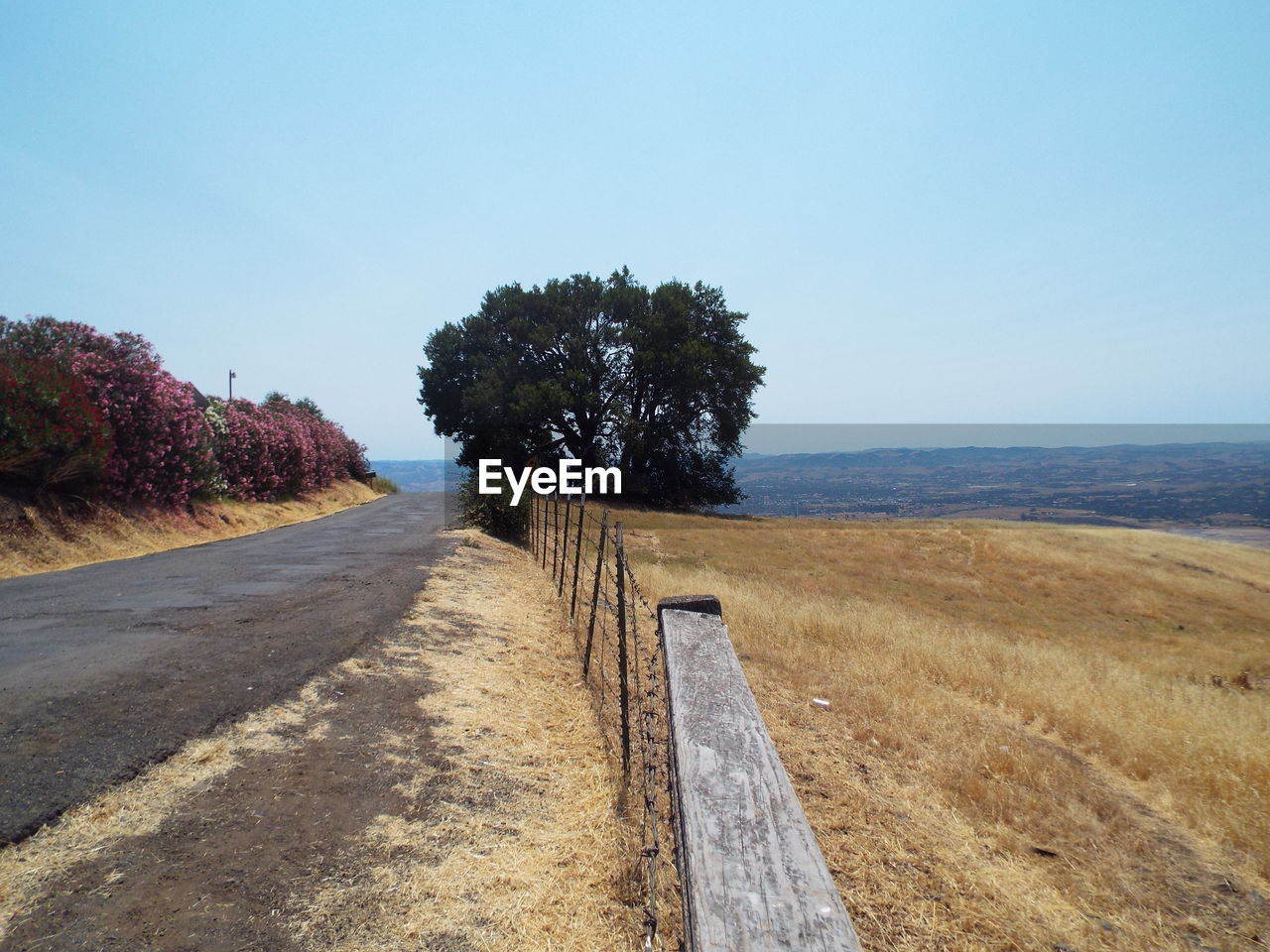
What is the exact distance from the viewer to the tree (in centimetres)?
3716

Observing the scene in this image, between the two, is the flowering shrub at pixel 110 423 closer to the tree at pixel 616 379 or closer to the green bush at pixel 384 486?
the tree at pixel 616 379

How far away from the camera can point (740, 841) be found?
5.32 ft

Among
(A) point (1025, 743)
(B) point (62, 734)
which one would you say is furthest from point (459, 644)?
(A) point (1025, 743)

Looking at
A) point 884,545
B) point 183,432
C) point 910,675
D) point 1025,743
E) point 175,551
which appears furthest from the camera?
point 884,545

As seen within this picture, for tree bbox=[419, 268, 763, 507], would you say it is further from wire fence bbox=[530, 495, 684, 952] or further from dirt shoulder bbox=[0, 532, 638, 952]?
dirt shoulder bbox=[0, 532, 638, 952]

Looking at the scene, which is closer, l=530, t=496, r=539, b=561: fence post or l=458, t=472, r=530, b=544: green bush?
l=530, t=496, r=539, b=561: fence post

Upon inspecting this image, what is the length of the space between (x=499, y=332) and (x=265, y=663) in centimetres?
3734

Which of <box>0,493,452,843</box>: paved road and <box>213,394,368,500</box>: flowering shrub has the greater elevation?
<box>213,394,368,500</box>: flowering shrub

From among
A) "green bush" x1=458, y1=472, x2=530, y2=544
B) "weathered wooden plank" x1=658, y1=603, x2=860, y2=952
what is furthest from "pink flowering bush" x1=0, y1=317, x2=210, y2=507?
"weathered wooden plank" x1=658, y1=603, x2=860, y2=952

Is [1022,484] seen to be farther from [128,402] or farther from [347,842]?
[347,842]

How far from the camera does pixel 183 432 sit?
1738 centimetres

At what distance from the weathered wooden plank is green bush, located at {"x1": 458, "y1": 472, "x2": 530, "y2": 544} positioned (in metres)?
16.7

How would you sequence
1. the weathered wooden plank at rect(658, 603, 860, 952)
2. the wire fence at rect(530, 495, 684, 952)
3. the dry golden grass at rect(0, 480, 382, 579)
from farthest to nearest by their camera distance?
the dry golden grass at rect(0, 480, 382, 579) < the wire fence at rect(530, 495, 684, 952) < the weathered wooden plank at rect(658, 603, 860, 952)

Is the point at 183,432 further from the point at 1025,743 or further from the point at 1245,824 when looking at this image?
the point at 1245,824
